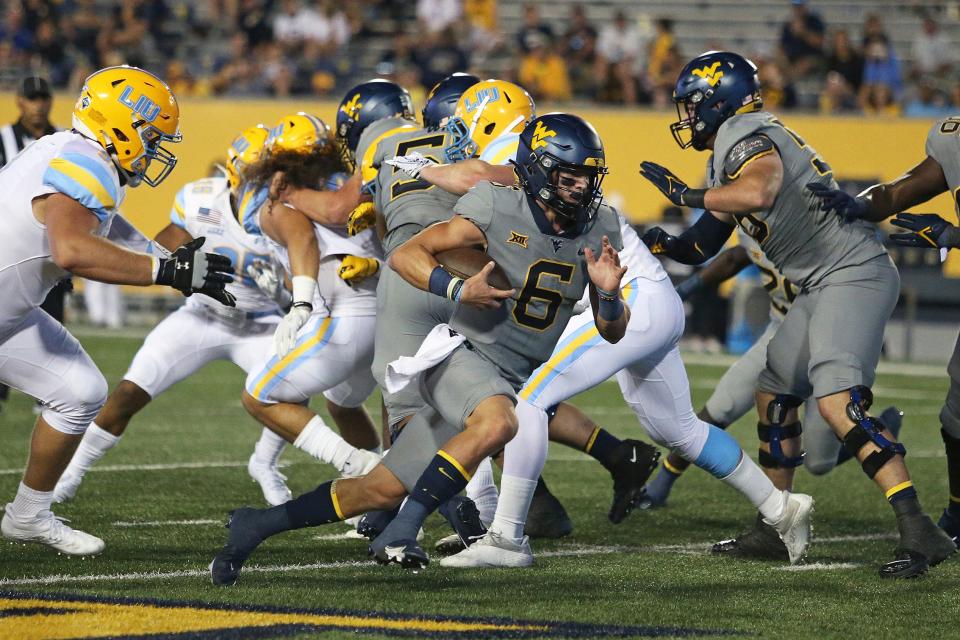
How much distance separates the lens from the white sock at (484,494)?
5.52 meters

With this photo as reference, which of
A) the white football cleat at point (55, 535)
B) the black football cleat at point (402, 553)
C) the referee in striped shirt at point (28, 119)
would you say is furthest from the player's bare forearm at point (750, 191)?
the referee in striped shirt at point (28, 119)

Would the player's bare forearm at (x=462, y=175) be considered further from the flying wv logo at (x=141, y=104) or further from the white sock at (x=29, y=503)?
the white sock at (x=29, y=503)

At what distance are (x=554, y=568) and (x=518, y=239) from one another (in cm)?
119

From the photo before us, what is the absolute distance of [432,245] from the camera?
4621mm

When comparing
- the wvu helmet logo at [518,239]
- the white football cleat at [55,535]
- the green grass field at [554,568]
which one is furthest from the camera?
the white football cleat at [55,535]

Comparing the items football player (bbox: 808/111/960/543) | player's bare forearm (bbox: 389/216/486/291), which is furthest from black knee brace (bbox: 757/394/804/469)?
player's bare forearm (bbox: 389/216/486/291)

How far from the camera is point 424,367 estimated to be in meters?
4.55

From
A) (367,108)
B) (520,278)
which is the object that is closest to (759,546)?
(520,278)

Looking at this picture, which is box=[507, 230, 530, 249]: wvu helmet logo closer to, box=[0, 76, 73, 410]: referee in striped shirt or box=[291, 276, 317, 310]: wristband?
box=[291, 276, 317, 310]: wristband

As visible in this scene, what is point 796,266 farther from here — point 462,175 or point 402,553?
point 402,553

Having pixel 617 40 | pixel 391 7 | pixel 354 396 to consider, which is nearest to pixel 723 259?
pixel 354 396

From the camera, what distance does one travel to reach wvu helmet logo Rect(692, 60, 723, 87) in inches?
217

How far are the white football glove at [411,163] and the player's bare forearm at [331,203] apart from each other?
42cm

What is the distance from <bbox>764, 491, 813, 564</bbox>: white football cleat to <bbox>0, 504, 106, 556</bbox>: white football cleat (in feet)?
7.96
